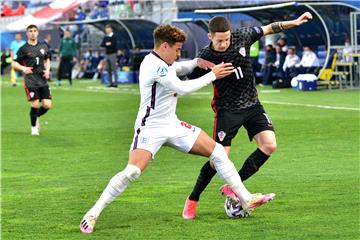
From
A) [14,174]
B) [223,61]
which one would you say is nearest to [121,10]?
[14,174]

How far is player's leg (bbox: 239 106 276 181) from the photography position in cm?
1076

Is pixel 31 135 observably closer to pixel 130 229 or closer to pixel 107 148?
pixel 107 148

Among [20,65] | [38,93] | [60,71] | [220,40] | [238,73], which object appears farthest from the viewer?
[60,71]

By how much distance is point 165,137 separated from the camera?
9.91 m

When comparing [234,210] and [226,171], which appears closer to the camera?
[226,171]

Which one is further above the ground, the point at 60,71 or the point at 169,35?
the point at 169,35

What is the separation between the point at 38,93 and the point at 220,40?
1140 centimetres

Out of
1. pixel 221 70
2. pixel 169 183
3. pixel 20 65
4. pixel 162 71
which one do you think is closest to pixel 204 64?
pixel 221 70

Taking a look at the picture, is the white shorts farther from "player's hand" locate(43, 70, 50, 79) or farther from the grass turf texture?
"player's hand" locate(43, 70, 50, 79)

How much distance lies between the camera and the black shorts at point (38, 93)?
21.2 meters

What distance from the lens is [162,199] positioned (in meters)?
11.7

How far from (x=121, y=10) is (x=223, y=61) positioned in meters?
39.5

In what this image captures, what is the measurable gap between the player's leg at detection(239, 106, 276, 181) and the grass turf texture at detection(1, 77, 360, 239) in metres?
0.47

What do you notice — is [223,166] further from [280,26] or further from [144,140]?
[280,26]
